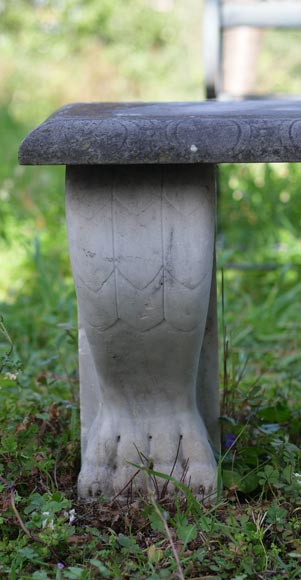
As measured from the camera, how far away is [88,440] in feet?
6.82

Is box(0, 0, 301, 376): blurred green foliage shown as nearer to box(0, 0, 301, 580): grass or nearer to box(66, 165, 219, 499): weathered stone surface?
box(0, 0, 301, 580): grass

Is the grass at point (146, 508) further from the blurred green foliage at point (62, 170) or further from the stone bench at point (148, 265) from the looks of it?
the blurred green foliage at point (62, 170)

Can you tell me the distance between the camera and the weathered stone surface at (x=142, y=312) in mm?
1792

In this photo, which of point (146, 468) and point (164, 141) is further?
point (146, 468)

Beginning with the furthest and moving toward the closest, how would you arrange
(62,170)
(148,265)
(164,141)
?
(62,170) → (148,265) → (164,141)

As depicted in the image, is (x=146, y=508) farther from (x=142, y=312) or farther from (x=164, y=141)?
(x=164, y=141)

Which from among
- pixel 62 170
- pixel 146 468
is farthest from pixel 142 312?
pixel 62 170

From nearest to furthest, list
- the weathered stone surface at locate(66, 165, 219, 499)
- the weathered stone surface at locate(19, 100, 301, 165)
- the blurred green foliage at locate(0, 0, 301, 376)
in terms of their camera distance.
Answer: the weathered stone surface at locate(19, 100, 301, 165) < the weathered stone surface at locate(66, 165, 219, 499) < the blurred green foliage at locate(0, 0, 301, 376)

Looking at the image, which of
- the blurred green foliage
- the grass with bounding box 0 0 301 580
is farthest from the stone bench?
the blurred green foliage

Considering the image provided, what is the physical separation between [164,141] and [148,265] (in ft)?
0.95

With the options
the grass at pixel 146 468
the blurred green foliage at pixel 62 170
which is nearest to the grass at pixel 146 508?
the grass at pixel 146 468

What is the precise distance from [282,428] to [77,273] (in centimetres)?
87

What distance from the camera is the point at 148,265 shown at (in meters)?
1.80

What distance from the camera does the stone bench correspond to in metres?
1.68
